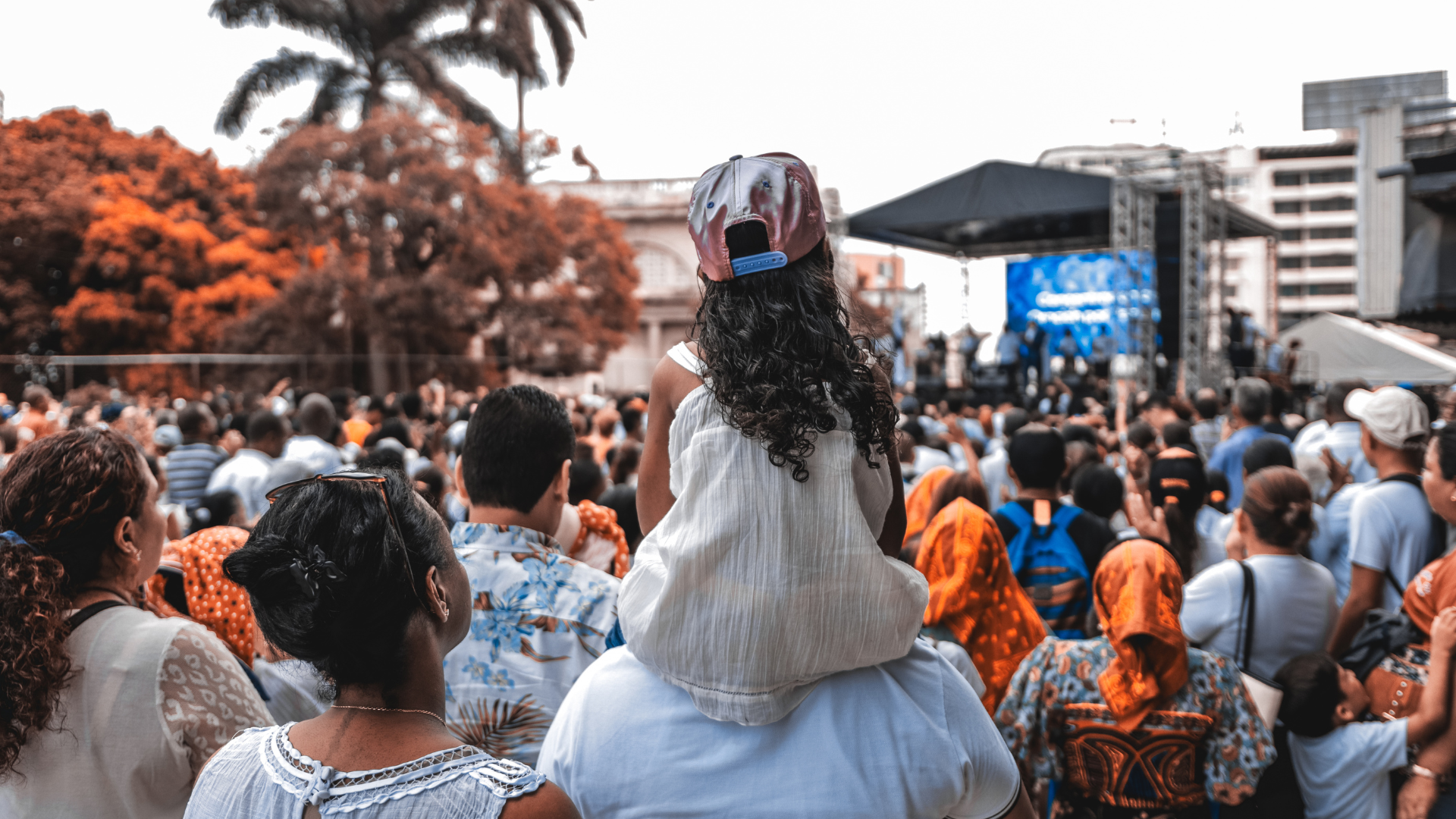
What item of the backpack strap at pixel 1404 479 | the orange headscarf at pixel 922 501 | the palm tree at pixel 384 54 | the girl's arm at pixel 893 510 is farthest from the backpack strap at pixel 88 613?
the palm tree at pixel 384 54

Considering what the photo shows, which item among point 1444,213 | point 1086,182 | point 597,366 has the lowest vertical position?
point 597,366

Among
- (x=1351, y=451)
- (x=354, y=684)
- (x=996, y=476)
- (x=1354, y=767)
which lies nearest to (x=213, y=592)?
(x=354, y=684)

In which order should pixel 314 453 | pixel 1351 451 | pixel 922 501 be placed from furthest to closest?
pixel 314 453, pixel 1351 451, pixel 922 501

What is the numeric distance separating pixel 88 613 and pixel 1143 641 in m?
2.31

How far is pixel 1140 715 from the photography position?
2.52 m

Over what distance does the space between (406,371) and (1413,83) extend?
52.1 metres

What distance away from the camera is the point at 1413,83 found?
50062 mm

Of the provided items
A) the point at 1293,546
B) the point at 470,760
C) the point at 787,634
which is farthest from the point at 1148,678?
the point at 470,760

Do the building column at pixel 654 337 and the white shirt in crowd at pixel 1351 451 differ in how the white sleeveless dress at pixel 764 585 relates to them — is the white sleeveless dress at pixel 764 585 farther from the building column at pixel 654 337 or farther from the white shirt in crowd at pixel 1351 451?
the building column at pixel 654 337

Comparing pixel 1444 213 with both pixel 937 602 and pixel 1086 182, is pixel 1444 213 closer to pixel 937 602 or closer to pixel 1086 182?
pixel 937 602

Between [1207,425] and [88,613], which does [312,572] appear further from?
[1207,425]

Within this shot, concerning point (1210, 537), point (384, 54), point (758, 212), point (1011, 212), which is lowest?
point (1210, 537)

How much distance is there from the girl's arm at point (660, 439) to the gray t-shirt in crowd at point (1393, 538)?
2874 mm

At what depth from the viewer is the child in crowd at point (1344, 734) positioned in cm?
259
